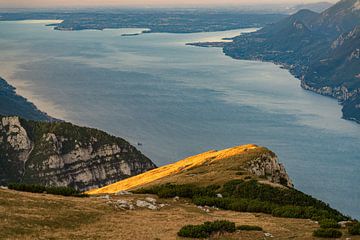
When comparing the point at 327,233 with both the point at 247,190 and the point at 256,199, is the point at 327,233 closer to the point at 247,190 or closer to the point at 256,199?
the point at 256,199

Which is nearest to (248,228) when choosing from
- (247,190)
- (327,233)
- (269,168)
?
(327,233)

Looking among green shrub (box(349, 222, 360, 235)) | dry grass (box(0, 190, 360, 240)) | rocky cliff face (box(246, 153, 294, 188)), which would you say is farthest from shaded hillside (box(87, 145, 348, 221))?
green shrub (box(349, 222, 360, 235))

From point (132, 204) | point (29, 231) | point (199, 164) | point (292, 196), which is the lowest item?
point (199, 164)

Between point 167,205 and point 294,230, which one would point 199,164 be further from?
point 294,230

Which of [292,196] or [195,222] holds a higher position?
[195,222]

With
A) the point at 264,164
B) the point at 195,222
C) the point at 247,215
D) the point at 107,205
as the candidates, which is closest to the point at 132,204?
the point at 107,205

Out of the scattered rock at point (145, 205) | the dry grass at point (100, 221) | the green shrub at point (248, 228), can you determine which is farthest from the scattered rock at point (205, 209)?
the green shrub at point (248, 228)
